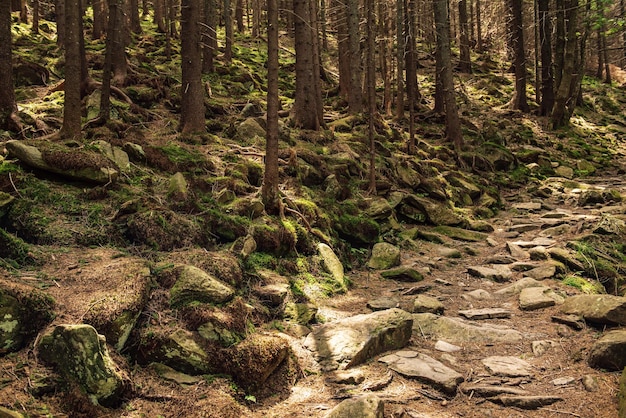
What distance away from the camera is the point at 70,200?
20.6 ft

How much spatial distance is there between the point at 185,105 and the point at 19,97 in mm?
4206

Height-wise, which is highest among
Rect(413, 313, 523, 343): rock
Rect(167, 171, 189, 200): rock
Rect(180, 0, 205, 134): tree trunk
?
Rect(180, 0, 205, 134): tree trunk

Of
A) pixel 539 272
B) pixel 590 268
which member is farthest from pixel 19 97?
pixel 590 268

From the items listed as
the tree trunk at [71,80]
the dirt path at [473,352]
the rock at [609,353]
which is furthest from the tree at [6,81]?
the rock at [609,353]

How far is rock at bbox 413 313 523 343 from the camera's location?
18.5ft

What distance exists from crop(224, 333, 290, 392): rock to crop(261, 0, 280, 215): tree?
3387 mm

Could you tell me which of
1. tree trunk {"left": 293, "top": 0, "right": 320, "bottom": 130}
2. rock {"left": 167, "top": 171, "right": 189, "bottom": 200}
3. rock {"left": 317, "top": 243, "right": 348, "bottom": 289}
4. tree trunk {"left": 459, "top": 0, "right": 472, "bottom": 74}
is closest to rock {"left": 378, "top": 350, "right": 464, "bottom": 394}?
rock {"left": 317, "top": 243, "right": 348, "bottom": 289}

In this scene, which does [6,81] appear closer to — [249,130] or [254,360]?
[249,130]

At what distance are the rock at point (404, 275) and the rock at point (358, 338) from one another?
8.43ft

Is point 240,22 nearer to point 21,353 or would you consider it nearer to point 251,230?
point 251,230

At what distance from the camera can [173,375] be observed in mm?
4133

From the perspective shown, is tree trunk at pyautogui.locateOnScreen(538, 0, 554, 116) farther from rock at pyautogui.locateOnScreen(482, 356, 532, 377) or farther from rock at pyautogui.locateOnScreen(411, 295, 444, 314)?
rock at pyautogui.locateOnScreen(482, 356, 532, 377)

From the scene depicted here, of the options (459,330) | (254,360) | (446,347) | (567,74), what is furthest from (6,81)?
(567,74)

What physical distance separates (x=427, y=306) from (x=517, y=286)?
191 cm
